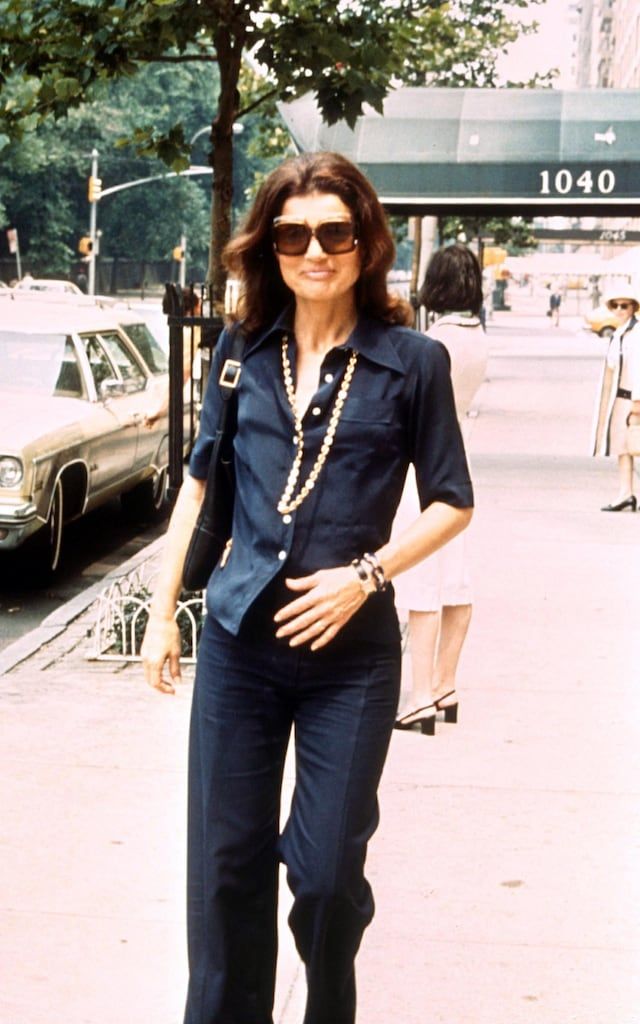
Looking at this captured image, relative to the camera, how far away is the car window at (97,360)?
1185cm

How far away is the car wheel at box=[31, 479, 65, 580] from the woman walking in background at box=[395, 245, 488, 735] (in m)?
3.86

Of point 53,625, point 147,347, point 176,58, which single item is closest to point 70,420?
point 53,625

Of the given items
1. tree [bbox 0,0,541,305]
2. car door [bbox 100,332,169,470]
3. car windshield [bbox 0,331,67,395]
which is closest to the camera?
tree [bbox 0,0,541,305]

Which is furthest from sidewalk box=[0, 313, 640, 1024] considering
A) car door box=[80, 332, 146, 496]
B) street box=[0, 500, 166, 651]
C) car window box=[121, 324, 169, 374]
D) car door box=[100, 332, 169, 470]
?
car window box=[121, 324, 169, 374]

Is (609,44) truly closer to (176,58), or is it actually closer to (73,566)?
(73,566)

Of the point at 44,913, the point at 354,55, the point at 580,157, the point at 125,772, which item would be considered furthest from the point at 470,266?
the point at 580,157

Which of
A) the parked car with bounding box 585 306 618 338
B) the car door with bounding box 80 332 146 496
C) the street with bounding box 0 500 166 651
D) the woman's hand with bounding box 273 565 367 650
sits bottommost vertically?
the parked car with bounding box 585 306 618 338

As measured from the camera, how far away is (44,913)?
4.54 metres

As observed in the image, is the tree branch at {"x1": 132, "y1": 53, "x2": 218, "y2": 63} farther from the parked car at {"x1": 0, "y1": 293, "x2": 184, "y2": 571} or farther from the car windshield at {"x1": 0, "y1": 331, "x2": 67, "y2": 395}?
the car windshield at {"x1": 0, "y1": 331, "x2": 67, "y2": 395}

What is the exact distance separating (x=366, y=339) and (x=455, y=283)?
10.9 feet

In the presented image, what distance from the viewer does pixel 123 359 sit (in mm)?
12648

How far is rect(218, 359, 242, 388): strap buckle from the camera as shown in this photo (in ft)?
10.8

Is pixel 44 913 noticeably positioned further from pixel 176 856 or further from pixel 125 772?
pixel 125 772

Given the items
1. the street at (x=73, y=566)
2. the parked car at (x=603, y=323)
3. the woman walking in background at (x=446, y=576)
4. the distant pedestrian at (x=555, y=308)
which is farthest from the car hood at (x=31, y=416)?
the distant pedestrian at (x=555, y=308)
